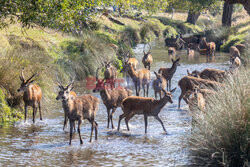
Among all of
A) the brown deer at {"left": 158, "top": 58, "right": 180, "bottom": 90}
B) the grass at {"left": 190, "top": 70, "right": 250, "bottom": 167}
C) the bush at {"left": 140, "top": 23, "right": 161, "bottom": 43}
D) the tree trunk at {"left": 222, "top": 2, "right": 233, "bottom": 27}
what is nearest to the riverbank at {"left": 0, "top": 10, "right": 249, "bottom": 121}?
the brown deer at {"left": 158, "top": 58, "right": 180, "bottom": 90}

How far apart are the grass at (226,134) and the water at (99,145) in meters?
0.56

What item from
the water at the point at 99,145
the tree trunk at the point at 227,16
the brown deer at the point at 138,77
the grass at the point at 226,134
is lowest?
the water at the point at 99,145

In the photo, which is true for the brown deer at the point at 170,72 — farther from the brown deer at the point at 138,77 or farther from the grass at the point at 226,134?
the grass at the point at 226,134

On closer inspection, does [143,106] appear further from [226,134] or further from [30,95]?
[226,134]

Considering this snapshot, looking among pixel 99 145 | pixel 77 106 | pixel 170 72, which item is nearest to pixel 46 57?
pixel 170 72

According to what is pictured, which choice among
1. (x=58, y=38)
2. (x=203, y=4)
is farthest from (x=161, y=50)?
(x=58, y=38)

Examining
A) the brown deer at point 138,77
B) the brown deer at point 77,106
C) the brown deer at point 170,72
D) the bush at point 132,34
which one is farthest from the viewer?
the bush at point 132,34

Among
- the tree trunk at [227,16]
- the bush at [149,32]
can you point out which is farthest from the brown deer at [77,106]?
the tree trunk at [227,16]

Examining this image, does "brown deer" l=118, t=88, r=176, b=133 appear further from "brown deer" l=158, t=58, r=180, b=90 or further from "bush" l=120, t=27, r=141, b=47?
"bush" l=120, t=27, r=141, b=47

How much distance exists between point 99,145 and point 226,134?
3741mm

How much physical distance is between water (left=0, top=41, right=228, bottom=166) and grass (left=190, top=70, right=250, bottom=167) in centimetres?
56

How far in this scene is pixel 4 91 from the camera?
13328 mm

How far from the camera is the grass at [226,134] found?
302 inches

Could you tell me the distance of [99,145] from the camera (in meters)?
10.6
